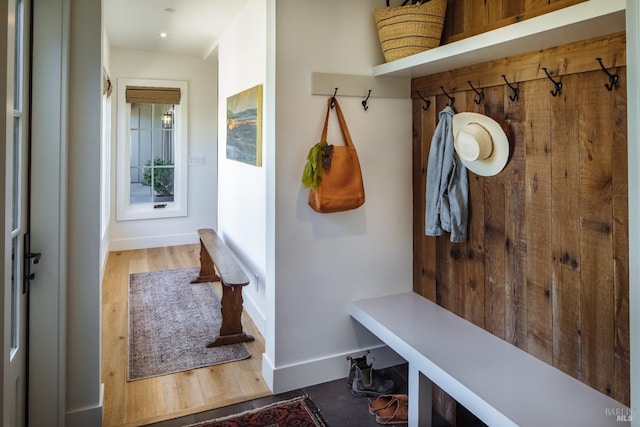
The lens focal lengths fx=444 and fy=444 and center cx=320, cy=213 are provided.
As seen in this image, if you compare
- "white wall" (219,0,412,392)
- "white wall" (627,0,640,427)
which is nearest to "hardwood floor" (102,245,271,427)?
"white wall" (219,0,412,392)

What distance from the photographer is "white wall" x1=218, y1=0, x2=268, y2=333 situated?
305 centimetres

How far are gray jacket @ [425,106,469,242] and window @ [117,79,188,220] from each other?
423 cm

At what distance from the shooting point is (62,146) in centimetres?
180

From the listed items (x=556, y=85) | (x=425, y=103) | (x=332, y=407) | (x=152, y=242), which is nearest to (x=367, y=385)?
(x=332, y=407)

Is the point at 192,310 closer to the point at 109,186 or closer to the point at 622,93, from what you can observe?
the point at 109,186

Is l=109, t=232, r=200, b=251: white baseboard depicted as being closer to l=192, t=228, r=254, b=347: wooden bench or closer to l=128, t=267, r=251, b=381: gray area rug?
l=128, t=267, r=251, b=381: gray area rug

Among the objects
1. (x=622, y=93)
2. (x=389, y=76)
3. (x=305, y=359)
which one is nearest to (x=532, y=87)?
(x=622, y=93)

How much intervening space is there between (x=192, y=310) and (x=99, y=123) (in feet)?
6.55

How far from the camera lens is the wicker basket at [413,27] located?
214 centimetres

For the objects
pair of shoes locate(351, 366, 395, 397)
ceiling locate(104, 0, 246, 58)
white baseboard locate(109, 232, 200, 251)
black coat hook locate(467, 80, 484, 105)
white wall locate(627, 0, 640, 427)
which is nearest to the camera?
white wall locate(627, 0, 640, 427)

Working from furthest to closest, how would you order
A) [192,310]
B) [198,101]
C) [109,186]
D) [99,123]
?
[198,101]
[109,186]
[192,310]
[99,123]

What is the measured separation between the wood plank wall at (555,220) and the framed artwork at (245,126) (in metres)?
1.31

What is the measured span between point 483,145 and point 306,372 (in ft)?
4.82

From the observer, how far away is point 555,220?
5.76 ft
